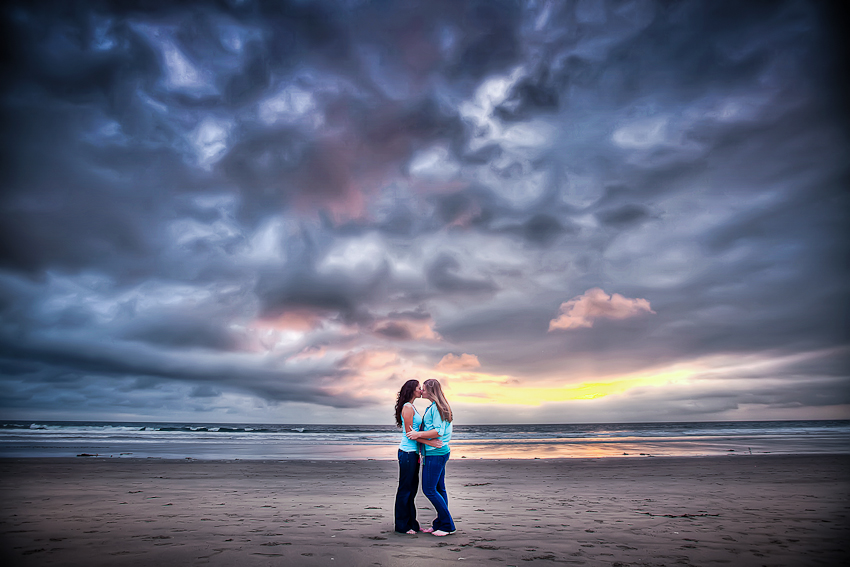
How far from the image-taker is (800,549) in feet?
21.2

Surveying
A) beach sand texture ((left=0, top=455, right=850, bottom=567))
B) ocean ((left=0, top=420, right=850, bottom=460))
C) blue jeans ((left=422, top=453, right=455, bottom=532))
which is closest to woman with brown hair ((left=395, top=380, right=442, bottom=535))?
blue jeans ((left=422, top=453, right=455, bottom=532))

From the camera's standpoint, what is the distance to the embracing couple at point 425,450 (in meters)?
6.98

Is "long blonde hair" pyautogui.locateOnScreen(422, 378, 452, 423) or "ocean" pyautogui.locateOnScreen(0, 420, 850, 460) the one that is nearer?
"long blonde hair" pyautogui.locateOnScreen(422, 378, 452, 423)

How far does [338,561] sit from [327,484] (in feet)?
29.7

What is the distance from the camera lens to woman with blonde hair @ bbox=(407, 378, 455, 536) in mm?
6945

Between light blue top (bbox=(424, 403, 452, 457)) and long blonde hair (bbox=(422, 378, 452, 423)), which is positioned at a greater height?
long blonde hair (bbox=(422, 378, 452, 423))

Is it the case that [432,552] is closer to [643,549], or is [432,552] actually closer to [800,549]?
[643,549]

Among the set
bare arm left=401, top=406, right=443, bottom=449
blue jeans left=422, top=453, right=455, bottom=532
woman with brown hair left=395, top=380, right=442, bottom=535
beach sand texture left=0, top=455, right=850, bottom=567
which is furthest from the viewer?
woman with brown hair left=395, top=380, right=442, bottom=535

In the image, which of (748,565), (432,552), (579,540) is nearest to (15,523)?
(432,552)

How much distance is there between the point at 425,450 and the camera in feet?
23.4

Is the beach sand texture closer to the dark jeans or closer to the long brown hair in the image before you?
the dark jeans

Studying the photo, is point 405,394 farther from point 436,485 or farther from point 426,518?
point 426,518

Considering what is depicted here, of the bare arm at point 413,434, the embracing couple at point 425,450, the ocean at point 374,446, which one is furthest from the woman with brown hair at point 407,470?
the ocean at point 374,446

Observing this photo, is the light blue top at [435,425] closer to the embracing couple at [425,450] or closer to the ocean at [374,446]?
the embracing couple at [425,450]
